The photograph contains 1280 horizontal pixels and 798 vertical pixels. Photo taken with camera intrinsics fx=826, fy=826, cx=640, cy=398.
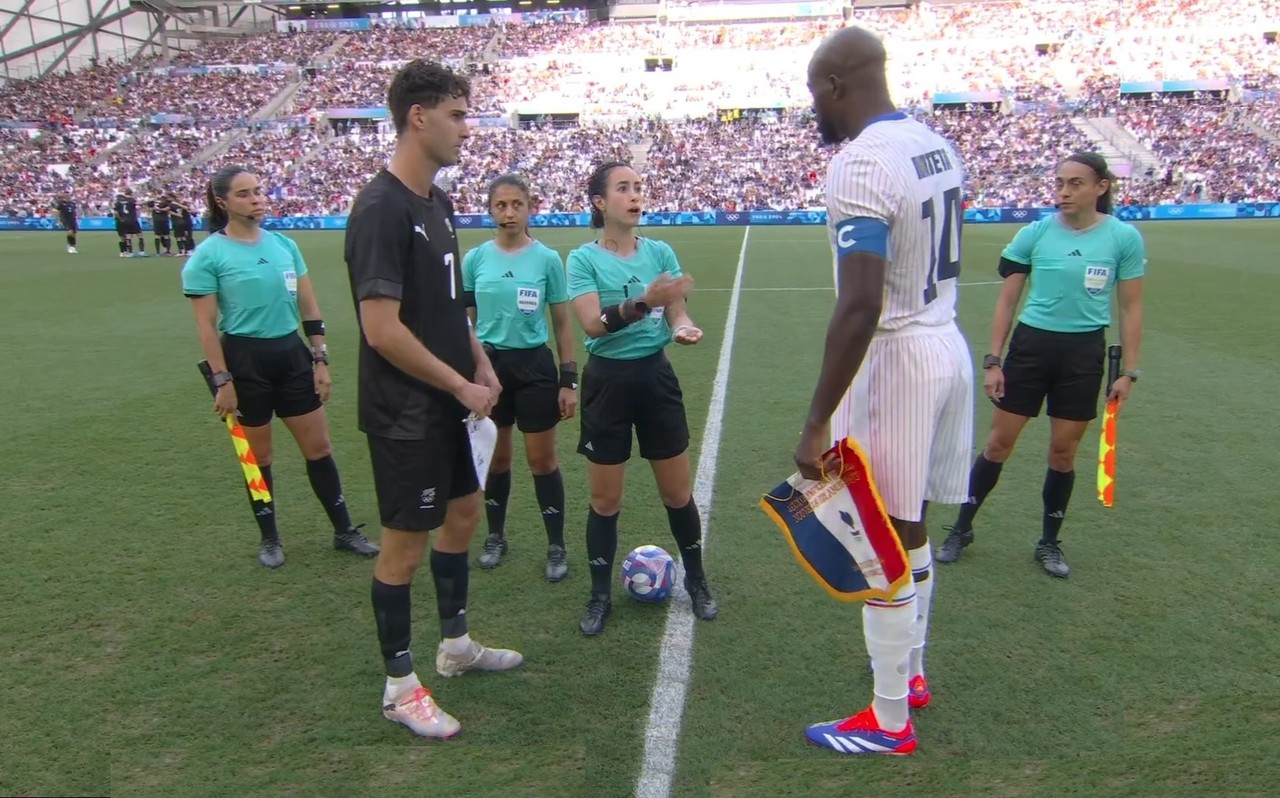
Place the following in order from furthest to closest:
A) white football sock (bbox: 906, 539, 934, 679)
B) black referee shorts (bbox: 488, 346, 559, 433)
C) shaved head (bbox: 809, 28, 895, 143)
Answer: black referee shorts (bbox: 488, 346, 559, 433) → white football sock (bbox: 906, 539, 934, 679) → shaved head (bbox: 809, 28, 895, 143)

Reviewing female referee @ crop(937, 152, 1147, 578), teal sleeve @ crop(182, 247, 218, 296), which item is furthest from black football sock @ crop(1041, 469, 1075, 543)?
teal sleeve @ crop(182, 247, 218, 296)

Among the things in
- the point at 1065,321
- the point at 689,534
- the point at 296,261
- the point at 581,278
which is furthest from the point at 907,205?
the point at 296,261

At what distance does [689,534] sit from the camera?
4031 mm

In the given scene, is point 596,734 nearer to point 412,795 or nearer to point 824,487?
point 412,795

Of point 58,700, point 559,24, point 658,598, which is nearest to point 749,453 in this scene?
point 658,598

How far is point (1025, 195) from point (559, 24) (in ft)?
119

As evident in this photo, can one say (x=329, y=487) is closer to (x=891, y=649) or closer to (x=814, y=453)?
A: (x=814, y=453)

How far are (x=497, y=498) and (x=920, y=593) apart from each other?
98.4 inches

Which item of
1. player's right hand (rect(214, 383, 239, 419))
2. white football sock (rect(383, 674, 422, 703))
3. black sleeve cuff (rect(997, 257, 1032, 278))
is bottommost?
white football sock (rect(383, 674, 422, 703))

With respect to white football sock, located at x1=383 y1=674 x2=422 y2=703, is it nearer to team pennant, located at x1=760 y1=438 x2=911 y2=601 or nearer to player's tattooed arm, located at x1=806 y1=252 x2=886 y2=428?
team pennant, located at x1=760 y1=438 x2=911 y2=601

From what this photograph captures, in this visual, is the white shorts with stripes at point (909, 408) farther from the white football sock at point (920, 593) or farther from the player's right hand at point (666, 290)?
the player's right hand at point (666, 290)

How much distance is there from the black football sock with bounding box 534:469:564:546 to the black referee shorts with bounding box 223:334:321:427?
1.40m

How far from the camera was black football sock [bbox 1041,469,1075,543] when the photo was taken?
4523mm

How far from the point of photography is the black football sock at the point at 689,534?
399 centimetres
